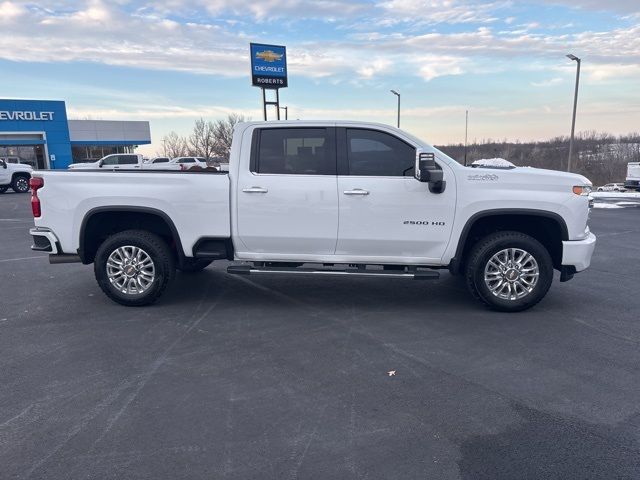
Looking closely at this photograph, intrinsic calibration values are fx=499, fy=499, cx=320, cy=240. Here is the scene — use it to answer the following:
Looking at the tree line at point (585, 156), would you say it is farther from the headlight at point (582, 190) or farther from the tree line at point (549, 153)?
the headlight at point (582, 190)

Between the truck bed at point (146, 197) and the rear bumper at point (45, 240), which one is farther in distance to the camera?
the rear bumper at point (45, 240)

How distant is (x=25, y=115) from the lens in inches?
1598

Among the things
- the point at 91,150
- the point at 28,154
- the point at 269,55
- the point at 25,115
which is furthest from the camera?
the point at 91,150

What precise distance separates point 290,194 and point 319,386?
233 centimetres

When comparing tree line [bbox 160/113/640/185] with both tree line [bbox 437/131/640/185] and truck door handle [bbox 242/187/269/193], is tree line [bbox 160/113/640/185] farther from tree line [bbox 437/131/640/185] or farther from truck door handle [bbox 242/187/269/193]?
truck door handle [bbox 242/187/269/193]

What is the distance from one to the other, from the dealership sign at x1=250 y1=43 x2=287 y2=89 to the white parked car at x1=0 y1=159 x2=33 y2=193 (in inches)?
553

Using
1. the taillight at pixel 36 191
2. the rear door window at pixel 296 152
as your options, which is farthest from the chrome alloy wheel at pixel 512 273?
the taillight at pixel 36 191

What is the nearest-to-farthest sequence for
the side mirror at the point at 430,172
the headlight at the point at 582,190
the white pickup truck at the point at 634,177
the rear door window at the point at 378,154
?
the side mirror at the point at 430,172 → the headlight at the point at 582,190 → the rear door window at the point at 378,154 → the white pickup truck at the point at 634,177

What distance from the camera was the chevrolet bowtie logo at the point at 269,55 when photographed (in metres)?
31.5

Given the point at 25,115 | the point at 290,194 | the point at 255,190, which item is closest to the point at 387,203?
the point at 290,194

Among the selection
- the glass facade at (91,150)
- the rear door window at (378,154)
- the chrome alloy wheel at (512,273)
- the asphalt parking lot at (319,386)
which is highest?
the glass facade at (91,150)

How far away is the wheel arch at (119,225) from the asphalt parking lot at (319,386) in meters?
0.70

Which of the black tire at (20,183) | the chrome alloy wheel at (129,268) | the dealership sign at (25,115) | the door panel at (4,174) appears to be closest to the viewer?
the chrome alloy wheel at (129,268)

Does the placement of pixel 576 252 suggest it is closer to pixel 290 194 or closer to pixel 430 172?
pixel 430 172
